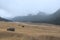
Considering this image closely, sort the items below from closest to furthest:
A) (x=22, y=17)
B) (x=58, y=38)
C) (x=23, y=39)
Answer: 1. (x=23, y=39)
2. (x=58, y=38)
3. (x=22, y=17)

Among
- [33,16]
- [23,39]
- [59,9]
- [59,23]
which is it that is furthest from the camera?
[33,16]

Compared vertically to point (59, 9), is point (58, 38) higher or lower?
lower

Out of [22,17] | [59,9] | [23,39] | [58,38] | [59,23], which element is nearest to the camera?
[23,39]

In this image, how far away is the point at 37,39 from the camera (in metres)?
8.46

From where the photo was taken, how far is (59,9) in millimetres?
20688

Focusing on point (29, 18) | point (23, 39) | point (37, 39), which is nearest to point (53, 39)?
point (37, 39)

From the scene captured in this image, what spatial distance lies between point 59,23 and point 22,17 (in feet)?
24.1

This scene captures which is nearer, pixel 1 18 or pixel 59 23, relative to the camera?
pixel 59 23

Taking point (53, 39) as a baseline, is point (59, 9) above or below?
above

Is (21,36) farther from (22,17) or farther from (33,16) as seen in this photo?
(22,17)

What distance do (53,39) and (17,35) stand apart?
191 centimetres

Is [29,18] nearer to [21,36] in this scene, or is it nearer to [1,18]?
[1,18]

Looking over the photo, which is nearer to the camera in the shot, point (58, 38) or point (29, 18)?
point (58, 38)

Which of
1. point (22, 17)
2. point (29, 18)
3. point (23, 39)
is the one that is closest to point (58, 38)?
point (23, 39)
